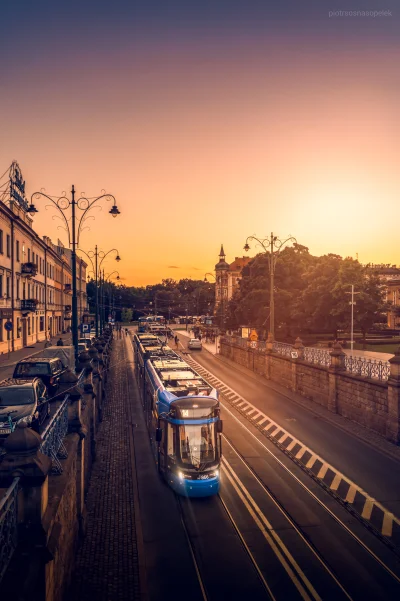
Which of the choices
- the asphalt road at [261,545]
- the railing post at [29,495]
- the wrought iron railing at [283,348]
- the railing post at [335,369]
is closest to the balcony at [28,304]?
the wrought iron railing at [283,348]

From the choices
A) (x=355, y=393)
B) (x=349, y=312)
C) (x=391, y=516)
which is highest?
(x=349, y=312)

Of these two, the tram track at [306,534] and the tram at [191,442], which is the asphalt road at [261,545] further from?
the tram at [191,442]

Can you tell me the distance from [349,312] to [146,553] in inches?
1687

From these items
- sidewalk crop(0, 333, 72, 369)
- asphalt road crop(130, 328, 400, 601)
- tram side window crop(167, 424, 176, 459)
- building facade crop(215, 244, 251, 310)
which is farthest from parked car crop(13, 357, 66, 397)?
building facade crop(215, 244, 251, 310)

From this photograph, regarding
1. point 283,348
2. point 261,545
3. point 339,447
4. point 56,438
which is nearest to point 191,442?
point 261,545

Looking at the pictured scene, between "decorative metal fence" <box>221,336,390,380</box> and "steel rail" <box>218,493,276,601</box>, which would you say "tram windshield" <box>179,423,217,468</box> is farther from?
"decorative metal fence" <box>221,336,390,380</box>

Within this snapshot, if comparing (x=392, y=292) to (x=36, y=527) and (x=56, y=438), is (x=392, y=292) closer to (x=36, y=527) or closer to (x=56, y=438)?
(x=56, y=438)

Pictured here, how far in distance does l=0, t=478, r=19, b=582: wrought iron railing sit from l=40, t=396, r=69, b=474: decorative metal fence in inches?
69.2

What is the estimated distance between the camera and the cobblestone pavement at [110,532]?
30.8 feet

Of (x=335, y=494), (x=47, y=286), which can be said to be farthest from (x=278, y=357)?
(x=47, y=286)

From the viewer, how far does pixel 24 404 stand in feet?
48.6

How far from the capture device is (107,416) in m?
24.3

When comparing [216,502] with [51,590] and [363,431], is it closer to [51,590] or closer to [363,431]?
[51,590]

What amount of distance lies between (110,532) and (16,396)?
19.3ft
